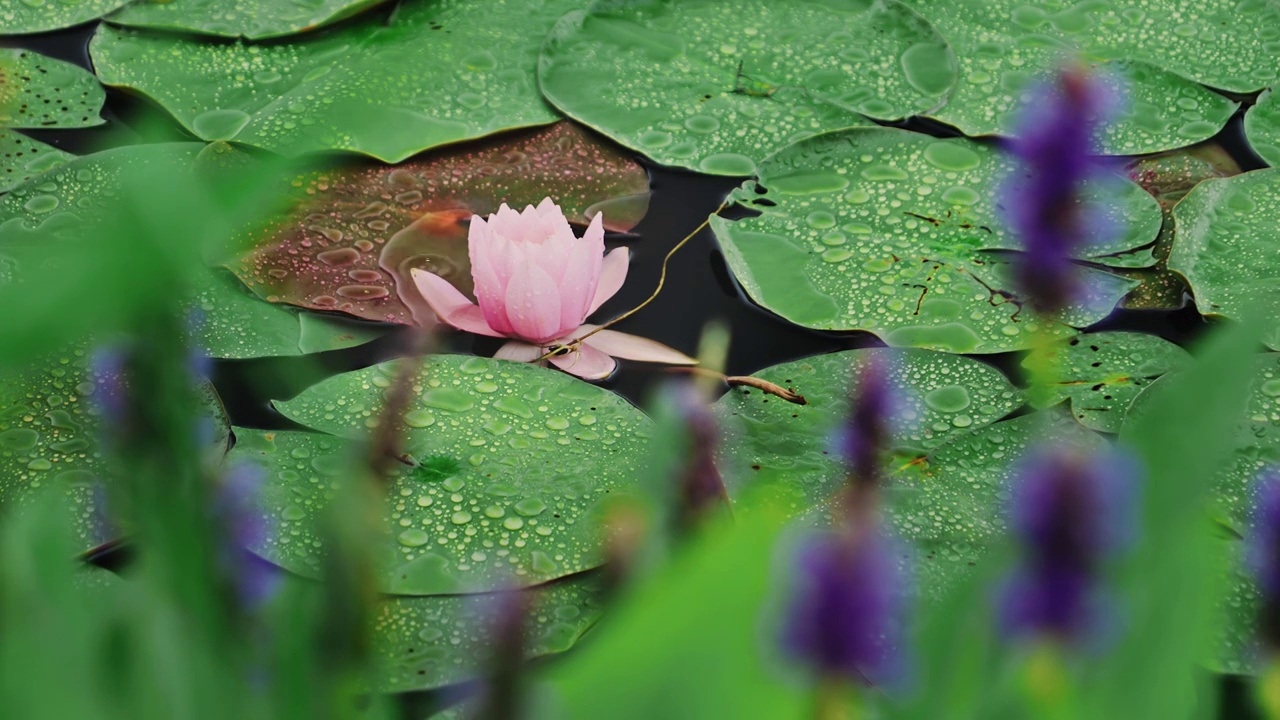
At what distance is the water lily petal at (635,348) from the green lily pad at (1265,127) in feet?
2.88

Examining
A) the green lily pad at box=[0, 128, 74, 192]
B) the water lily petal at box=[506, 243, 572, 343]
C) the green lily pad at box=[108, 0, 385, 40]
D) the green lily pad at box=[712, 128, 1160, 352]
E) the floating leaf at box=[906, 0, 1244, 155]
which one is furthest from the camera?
the green lily pad at box=[108, 0, 385, 40]

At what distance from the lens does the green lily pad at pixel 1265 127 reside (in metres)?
1.60

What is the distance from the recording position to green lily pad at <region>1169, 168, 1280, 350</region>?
1361 millimetres

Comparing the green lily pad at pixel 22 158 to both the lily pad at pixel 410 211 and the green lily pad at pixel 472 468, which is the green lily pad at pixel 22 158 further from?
the green lily pad at pixel 472 468

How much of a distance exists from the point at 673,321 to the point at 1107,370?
496mm

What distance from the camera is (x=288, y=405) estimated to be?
124 cm

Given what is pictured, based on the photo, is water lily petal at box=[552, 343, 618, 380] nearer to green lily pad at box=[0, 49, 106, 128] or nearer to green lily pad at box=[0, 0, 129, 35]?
green lily pad at box=[0, 49, 106, 128]

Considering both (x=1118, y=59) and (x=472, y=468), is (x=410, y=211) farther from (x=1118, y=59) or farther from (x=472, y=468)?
(x=1118, y=59)

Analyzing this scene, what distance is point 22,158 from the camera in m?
1.59

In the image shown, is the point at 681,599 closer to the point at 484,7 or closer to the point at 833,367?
the point at 833,367

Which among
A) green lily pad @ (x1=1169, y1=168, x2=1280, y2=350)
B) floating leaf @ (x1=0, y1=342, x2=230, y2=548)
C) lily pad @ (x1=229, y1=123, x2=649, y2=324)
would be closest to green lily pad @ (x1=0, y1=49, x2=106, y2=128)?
lily pad @ (x1=229, y1=123, x2=649, y2=324)

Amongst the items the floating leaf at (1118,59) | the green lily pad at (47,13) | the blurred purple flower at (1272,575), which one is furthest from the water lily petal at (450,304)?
the blurred purple flower at (1272,575)

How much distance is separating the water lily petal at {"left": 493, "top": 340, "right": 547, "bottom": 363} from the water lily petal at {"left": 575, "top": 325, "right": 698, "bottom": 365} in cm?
6

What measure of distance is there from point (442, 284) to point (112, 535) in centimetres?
45
